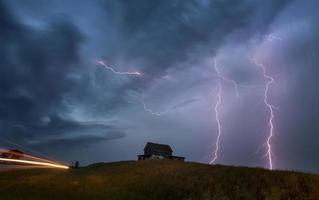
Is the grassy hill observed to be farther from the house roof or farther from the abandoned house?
the house roof

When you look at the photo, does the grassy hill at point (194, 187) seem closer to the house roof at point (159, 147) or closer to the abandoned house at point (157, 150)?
the abandoned house at point (157, 150)

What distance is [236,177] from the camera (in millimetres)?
22859

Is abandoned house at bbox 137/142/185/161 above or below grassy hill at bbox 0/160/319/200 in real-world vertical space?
above

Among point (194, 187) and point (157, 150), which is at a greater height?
point (157, 150)

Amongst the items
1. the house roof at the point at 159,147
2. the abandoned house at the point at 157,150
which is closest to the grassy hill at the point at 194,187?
the abandoned house at the point at 157,150

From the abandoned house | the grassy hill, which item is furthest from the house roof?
the grassy hill

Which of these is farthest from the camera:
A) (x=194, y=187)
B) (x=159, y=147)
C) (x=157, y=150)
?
(x=159, y=147)

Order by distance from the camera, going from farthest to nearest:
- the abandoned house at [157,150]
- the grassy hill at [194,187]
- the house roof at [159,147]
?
the house roof at [159,147] → the abandoned house at [157,150] → the grassy hill at [194,187]

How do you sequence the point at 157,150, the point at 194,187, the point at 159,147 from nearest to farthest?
the point at 194,187, the point at 157,150, the point at 159,147

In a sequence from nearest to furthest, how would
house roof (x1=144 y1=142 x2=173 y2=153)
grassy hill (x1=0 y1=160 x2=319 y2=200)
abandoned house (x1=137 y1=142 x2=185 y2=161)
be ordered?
grassy hill (x1=0 y1=160 x2=319 y2=200) < abandoned house (x1=137 y1=142 x2=185 y2=161) < house roof (x1=144 y1=142 x2=173 y2=153)

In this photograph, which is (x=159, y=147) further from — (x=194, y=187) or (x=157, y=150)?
(x=194, y=187)

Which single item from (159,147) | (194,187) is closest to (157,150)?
(159,147)

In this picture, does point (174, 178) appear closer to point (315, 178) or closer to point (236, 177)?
point (236, 177)

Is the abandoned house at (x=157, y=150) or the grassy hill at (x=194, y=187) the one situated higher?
the abandoned house at (x=157, y=150)
